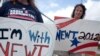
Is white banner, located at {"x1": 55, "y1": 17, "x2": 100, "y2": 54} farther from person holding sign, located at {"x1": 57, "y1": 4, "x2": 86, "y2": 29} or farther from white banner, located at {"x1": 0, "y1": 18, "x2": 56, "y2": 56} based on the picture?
white banner, located at {"x1": 0, "y1": 18, "x2": 56, "y2": 56}

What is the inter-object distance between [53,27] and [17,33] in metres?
0.55

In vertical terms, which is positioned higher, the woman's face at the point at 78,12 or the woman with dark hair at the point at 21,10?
the woman with dark hair at the point at 21,10

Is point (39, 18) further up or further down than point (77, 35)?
further up

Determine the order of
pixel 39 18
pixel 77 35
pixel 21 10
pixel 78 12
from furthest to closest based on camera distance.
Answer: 1. pixel 77 35
2. pixel 78 12
3. pixel 39 18
4. pixel 21 10

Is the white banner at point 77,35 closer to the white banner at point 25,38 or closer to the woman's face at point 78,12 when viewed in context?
the woman's face at point 78,12

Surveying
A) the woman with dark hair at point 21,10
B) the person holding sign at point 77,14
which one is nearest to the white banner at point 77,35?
the person holding sign at point 77,14

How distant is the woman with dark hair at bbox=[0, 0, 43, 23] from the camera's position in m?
4.46

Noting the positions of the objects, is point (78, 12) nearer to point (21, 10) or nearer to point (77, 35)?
point (77, 35)

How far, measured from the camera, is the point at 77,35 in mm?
5816

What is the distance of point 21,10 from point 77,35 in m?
1.49

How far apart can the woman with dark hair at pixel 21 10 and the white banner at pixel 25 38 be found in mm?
61

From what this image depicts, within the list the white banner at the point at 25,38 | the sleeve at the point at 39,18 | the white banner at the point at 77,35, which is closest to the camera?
the white banner at the point at 25,38

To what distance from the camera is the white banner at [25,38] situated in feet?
14.3

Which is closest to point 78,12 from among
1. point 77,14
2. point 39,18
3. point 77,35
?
point 77,14
